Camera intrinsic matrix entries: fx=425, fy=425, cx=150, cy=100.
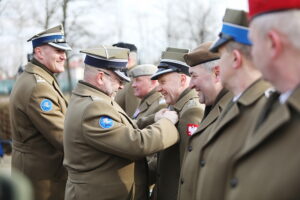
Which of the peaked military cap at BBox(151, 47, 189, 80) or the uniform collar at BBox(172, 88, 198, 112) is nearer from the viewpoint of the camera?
the uniform collar at BBox(172, 88, 198, 112)

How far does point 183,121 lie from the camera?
3.86 meters

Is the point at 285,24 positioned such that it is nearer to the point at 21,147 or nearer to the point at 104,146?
the point at 104,146

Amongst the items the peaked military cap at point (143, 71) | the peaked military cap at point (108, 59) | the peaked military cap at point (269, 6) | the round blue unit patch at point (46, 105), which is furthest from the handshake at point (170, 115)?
the peaked military cap at point (143, 71)

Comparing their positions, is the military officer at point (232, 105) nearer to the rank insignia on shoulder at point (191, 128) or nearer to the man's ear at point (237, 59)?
the man's ear at point (237, 59)

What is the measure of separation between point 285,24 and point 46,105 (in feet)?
11.4

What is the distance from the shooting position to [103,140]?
141 inches

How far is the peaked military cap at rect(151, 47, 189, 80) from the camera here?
13.8 ft

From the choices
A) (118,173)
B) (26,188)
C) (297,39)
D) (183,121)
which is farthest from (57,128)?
(26,188)

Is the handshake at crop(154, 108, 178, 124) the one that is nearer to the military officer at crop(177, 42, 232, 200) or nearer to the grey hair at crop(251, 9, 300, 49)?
the military officer at crop(177, 42, 232, 200)

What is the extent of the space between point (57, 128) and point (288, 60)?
3.36m

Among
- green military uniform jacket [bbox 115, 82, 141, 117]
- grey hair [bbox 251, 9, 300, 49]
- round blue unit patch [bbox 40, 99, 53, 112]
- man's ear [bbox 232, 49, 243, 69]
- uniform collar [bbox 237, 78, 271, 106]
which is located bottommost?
green military uniform jacket [bbox 115, 82, 141, 117]

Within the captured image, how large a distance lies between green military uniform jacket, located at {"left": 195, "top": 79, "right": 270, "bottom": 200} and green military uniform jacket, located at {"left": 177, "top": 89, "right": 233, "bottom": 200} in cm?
27

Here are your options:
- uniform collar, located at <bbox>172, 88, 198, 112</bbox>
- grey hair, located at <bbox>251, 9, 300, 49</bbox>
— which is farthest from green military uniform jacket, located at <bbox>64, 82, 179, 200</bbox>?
grey hair, located at <bbox>251, 9, 300, 49</bbox>

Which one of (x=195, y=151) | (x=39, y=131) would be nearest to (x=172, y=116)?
(x=195, y=151)
